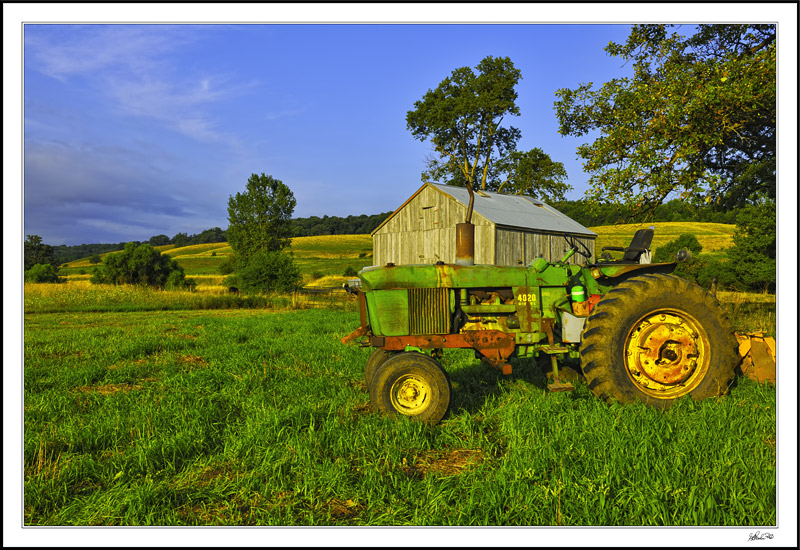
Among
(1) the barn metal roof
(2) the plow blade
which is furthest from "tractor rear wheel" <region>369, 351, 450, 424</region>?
(1) the barn metal roof

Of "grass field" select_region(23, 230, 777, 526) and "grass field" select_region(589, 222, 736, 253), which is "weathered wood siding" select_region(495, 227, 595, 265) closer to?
"grass field" select_region(23, 230, 777, 526)

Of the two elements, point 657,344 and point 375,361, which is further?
point 375,361

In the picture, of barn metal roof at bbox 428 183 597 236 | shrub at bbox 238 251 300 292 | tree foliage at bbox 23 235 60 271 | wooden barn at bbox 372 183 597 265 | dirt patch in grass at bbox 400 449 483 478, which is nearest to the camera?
dirt patch in grass at bbox 400 449 483 478

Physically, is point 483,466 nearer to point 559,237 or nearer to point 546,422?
point 546,422

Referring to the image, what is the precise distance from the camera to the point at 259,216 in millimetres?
47531

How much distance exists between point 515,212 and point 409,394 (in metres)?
18.4

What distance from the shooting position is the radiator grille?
166 inches

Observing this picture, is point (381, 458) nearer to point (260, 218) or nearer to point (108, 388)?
point (108, 388)

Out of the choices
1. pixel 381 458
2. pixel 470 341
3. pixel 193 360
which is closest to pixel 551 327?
pixel 470 341

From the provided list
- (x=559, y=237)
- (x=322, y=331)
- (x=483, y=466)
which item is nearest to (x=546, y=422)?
(x=483, y=466)

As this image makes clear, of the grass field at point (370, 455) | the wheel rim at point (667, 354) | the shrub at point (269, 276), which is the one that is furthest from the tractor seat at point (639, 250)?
the shrub at point (269, 276)

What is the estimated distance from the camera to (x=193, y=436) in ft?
11.6

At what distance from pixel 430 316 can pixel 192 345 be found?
602 cm

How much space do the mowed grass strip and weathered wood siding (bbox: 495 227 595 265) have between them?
1331 cm
